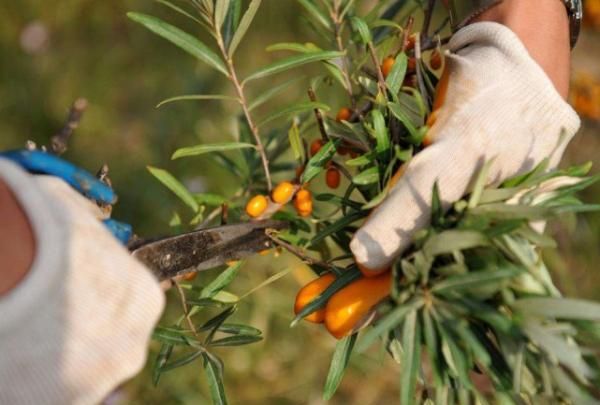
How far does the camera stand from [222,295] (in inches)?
47.8

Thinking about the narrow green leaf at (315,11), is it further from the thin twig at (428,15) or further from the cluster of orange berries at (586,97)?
the cluster of orange berries at (586,97)

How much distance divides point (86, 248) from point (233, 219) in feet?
1.99

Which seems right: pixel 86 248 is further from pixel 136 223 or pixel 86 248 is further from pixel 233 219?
pixel 136 223

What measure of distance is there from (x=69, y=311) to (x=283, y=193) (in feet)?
1.59

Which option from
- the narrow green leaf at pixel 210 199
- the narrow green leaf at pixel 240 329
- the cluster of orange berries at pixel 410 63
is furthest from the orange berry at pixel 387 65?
the narrow green leaf at pixel 240 329

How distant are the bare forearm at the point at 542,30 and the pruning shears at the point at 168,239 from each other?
1.58 ft

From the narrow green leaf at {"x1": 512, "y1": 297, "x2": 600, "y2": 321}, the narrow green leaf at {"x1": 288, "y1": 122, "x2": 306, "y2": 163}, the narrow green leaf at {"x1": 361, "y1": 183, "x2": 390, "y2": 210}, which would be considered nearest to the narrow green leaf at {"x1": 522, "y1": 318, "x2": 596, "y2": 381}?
the narrow green leaf at {"x1": 512, "y1": 297, "x2": 600, "y2": 321}

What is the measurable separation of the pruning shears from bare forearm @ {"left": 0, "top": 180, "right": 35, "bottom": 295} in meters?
0.14

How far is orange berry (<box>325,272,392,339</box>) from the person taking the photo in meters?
0.99

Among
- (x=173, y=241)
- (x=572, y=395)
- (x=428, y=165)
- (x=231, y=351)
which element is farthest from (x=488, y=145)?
(x=231, y=351)

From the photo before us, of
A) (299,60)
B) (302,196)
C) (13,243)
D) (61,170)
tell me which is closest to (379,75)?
(299,60)

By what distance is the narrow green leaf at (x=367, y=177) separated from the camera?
1.02 m

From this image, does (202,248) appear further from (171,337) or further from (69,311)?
(69,311)

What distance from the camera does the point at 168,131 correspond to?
240 centimetres
